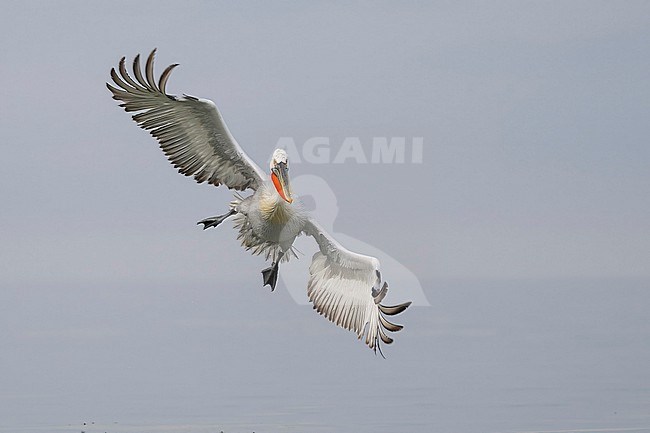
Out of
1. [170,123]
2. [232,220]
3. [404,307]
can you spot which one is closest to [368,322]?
[404,307]

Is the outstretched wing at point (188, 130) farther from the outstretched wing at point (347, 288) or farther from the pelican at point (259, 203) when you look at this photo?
the outstretched wing at point (347, 288)

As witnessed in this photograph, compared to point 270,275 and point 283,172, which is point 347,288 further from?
point 283,172

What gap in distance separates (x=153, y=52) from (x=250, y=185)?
2184 mm

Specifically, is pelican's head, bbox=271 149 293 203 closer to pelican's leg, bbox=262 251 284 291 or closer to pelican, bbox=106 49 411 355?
pelican, bbox=106 49 411 355

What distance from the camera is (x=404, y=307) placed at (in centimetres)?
2142

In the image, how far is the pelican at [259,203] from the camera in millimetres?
21281

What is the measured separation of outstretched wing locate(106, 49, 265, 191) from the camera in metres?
21.2

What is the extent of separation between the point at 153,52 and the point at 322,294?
3985 mm

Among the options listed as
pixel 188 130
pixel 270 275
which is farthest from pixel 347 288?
pixel 188 130

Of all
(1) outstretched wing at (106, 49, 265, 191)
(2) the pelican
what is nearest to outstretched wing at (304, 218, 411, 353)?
(2) the pelican

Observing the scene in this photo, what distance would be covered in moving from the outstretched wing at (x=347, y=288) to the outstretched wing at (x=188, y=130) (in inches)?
48.4

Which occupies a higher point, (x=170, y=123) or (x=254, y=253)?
(x=170, y=123)

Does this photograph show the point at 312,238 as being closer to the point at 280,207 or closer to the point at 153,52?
the point at 280,207

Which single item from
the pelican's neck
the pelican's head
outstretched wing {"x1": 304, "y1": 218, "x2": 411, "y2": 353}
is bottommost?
outstretched wing {"x1": 304, "y1": 218, "x2": 411, "y2": 353}
